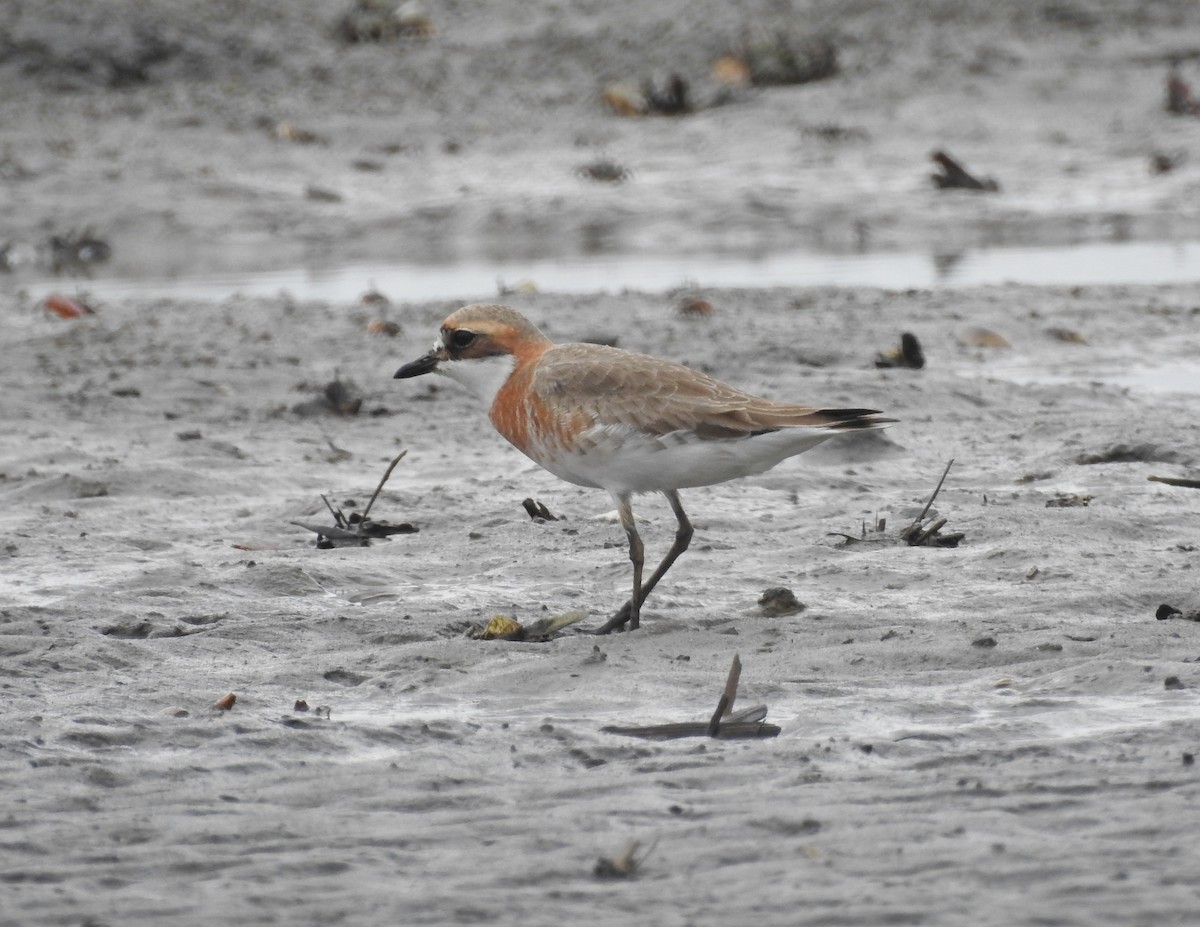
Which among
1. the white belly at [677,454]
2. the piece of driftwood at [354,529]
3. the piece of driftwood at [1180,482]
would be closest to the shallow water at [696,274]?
the piece of driftwood at [1180,482]

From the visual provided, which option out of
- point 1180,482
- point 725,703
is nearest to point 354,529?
point 725,703

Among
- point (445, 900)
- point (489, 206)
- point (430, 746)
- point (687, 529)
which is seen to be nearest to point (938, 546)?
point (687, 529)

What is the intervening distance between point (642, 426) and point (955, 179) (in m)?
11.8

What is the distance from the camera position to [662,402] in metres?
5.75

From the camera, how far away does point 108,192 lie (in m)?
17.3

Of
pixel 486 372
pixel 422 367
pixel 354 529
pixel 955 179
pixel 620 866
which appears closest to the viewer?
pixel 620 866

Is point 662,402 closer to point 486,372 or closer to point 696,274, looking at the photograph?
point 486,372

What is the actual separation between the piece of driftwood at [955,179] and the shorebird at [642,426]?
11.3 m

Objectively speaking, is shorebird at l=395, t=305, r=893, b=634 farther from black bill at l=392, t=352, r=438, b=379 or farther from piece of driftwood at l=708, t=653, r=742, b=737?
piece of driftwood at l=708, t=653, r=742, b=737

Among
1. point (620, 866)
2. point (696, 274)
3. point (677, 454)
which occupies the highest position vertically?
point (677, 454)

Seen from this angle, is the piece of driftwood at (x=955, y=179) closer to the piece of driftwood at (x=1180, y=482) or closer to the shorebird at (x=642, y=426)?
the piece of driftwood at (x=1180, y=482)

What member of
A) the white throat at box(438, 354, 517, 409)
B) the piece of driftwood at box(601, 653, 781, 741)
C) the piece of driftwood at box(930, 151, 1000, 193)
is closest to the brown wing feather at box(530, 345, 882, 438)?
the white throat at box(438, 354, 517, 409)

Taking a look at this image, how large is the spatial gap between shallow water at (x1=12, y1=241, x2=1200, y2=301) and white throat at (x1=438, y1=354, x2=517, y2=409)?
6.39m

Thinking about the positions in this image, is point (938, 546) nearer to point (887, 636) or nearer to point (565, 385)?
point (887, 636)
